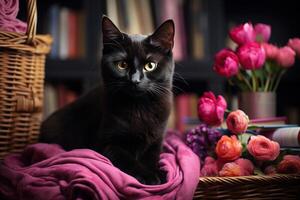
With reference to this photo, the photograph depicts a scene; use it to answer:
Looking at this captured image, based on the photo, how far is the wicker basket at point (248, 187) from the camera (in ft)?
2.85

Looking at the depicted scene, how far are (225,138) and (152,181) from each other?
0.78 feet

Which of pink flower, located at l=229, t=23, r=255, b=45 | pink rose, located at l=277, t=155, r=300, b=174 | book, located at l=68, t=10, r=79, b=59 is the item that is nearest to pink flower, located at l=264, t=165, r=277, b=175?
pink rose, located at l=277, t=155, r=300, b=174

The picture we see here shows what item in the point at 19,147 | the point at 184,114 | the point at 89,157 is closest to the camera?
the point at 89,157

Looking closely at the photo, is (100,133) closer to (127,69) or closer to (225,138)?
(127,69)

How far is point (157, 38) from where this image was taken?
101 centimetres

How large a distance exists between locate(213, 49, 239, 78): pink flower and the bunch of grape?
7.0 inches

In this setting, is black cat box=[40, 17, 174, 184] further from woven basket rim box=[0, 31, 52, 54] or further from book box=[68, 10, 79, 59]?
book box=[68, 10, 79, 59]

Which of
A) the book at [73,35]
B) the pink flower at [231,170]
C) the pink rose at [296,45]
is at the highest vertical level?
the book at [73,35]

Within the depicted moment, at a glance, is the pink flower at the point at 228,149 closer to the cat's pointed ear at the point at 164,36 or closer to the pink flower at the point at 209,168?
the pink flower at the point at 209,168

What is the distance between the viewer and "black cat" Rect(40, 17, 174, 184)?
0.96 m

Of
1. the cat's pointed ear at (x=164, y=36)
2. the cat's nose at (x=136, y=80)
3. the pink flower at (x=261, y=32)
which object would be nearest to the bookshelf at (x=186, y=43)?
the pink flower at (x=261, y=32)

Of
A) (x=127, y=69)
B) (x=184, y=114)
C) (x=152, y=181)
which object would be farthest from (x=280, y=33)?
(x=152, y=181)

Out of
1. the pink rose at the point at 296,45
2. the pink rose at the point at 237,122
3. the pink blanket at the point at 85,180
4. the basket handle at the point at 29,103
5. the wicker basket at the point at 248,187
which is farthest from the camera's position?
the pink rose at the point at 296,45

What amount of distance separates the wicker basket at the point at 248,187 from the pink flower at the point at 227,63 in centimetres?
35
